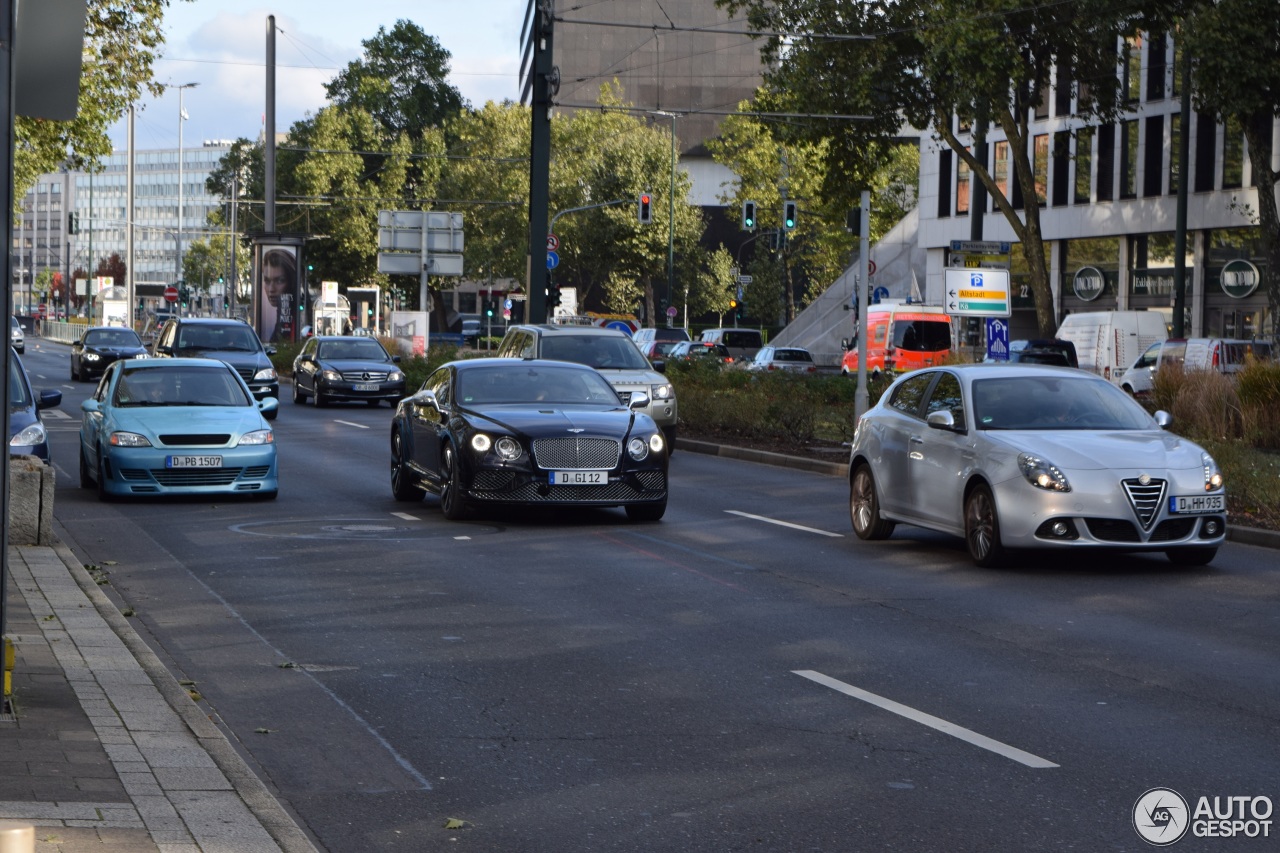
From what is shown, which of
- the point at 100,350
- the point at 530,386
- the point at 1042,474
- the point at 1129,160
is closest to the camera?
the point at 1042,474

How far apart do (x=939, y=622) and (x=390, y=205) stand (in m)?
78.5

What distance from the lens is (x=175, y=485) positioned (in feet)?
56.8

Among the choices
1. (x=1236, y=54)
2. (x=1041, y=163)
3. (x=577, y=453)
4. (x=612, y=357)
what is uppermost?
(x=1041, y=163)

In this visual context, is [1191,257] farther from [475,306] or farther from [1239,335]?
[475,306]

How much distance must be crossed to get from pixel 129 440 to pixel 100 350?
1263 inches

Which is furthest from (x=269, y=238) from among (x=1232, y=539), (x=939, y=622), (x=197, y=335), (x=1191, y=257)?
(x=939, y=622)

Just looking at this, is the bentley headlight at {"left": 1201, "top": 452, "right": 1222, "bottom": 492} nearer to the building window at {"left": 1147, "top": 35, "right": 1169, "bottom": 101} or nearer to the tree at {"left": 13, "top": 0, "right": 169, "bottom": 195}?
the tree at {"left": 13, "top": 0, "right": 169, "bottom": 195}

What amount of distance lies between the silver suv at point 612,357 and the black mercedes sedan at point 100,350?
22.6 meters

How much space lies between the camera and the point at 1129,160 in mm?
56812

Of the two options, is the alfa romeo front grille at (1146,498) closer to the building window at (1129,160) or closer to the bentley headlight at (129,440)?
the bentley headlight at (129,440)

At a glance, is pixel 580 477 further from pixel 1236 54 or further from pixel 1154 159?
pixel 1154 159

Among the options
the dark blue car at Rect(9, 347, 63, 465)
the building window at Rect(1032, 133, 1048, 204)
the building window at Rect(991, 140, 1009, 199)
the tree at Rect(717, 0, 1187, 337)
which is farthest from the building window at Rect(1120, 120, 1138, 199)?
the dark blue car at Rect(9, 347, 63, 465)

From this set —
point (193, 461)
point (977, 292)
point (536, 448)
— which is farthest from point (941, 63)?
point (536, 448)

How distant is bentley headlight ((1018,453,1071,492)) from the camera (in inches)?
491
